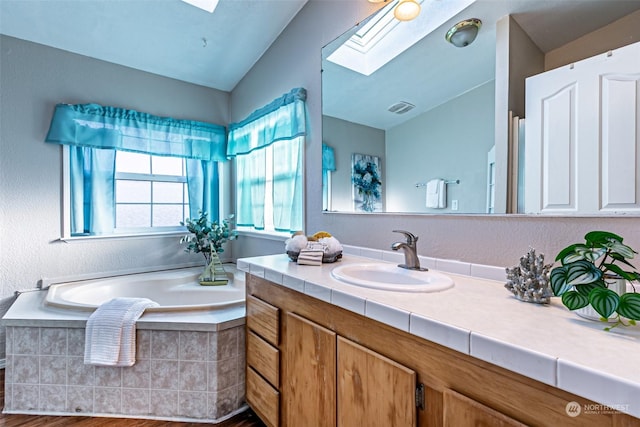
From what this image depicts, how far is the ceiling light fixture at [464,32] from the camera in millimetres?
1223

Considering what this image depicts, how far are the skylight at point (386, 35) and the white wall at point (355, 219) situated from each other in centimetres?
13

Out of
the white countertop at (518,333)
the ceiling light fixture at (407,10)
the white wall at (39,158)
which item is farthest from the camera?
the white wall at (39,158)

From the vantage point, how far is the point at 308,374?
3.80ft

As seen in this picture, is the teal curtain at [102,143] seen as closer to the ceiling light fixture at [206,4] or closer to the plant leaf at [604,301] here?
the ceiling light fixture at [206,4]

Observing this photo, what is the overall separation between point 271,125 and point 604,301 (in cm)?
225

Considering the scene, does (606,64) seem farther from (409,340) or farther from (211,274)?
(211,274)

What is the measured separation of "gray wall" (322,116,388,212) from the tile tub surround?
0.95m

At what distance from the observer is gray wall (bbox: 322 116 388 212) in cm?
163

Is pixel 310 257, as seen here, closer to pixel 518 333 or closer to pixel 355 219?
pixel 355 219

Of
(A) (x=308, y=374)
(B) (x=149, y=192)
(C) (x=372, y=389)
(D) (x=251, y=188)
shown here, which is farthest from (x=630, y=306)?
(B) (x=149, y=192)

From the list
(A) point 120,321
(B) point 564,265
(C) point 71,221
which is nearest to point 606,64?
(B) point 564,265

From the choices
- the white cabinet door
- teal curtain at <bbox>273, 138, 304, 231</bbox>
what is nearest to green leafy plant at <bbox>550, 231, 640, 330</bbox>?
the white cabinet door

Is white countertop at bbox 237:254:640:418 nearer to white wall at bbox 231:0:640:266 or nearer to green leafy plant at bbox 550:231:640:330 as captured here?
green leafy plant at bbox 550:231:640:330

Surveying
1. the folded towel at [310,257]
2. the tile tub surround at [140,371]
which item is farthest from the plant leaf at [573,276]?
the tile tub surround at [140,371]
